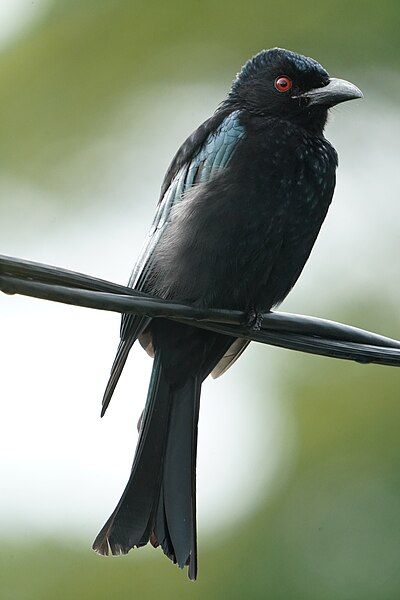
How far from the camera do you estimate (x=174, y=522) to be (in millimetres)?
4809

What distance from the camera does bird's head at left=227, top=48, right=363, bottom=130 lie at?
5092mm

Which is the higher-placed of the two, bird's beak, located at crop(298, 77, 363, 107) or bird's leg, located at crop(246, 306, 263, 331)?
bird's beak, located at crop(298, 77, 363, 107)

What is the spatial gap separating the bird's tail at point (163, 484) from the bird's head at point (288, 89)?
1096 millimetres

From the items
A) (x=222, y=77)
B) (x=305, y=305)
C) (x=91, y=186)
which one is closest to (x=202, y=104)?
(x=222, y=77)

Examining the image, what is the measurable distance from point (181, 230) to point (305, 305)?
483 centimetres

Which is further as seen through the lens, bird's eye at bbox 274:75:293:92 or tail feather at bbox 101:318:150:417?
bird's eye at bbox 274:75:293:92

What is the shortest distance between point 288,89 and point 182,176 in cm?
60

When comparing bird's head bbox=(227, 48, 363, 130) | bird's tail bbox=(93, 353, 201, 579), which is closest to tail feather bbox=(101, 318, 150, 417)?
bird's tail bbox=(93, 353, 201, 579)

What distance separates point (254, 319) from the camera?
443 cm

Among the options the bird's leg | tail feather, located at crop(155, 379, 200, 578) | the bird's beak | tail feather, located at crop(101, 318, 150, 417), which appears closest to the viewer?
the bird's leg

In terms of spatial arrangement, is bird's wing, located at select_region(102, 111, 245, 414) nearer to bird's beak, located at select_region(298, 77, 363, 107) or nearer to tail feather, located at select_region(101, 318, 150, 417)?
tail feather, located at select_region(101, 318, 150, 417)

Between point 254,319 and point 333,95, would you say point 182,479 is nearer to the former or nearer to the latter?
point 254,319

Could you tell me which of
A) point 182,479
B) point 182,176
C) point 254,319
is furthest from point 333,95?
point 182,479

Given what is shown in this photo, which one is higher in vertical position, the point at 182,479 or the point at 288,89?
the point at 288,89
